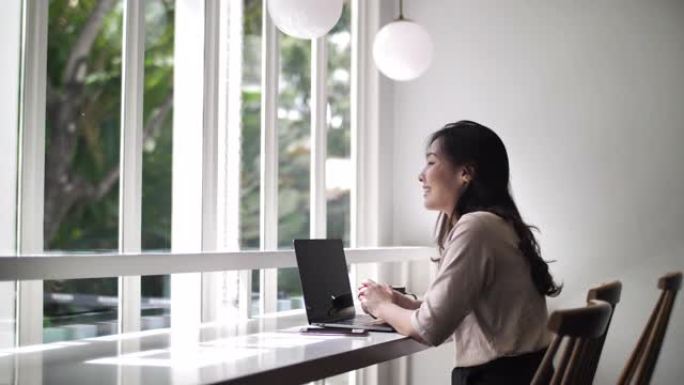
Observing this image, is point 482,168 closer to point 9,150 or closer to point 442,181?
point 442,181

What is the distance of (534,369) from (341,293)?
0.83 metres

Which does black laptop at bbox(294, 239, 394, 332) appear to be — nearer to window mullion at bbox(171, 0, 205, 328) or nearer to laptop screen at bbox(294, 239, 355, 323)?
laptop screen at bbox(294, 239, 355, 323)

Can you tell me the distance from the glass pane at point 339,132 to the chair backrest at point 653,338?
2054 mm

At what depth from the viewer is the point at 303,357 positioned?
1963mm

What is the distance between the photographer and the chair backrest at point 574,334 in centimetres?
134

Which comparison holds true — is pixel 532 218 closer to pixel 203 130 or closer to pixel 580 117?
pixel 580 117

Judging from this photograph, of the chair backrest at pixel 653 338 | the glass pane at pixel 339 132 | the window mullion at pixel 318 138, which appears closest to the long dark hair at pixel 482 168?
the chair backrest at pixel 653 338

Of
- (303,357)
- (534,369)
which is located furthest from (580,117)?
(303,357)

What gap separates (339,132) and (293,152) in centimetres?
41

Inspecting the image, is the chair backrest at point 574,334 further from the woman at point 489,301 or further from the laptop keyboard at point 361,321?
the laptop keyboard at point 361,321

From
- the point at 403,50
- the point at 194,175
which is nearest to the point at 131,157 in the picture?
the point at 194,175

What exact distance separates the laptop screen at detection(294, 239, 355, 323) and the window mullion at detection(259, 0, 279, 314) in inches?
30.0

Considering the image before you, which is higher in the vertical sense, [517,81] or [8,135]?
[517,81]

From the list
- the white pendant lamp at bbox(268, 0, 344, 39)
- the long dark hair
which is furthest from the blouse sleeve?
the white pendant lamp at bbox(268, 0, 344, 39)
